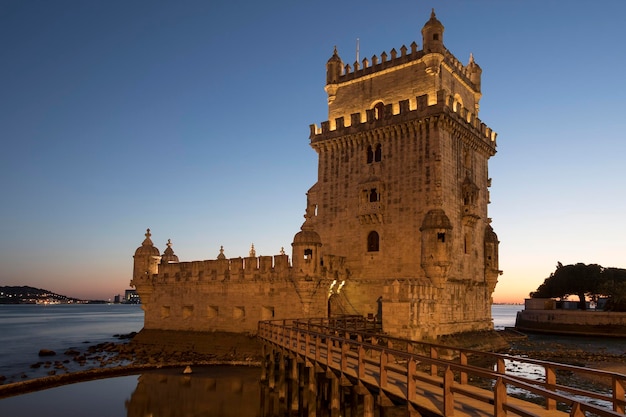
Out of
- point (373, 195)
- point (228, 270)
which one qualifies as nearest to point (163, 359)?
point (228, 270)

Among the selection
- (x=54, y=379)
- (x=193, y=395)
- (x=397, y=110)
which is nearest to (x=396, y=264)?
(x=397, y=110)

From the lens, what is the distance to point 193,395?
24484 mm

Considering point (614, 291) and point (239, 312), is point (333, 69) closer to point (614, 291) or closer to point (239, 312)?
point (239, 312)

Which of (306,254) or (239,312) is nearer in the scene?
(306,254)

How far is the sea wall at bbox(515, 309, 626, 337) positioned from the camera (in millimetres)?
57500

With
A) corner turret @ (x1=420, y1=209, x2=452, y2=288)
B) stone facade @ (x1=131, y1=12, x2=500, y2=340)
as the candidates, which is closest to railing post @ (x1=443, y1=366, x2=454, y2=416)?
stone facade @ (x1=131, y1=12, x2=500, y2=340)

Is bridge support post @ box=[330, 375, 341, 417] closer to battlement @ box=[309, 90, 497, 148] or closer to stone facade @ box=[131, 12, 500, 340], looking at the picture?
stone facade @ box=[131, 12, 500, 340]

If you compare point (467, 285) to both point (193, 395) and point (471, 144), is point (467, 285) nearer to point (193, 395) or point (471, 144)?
point (471, 144)

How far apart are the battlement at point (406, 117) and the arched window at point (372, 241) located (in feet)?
23.4

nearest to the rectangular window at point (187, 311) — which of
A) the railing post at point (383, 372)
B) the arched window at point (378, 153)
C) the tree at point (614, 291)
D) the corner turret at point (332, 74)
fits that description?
the arched window at point (378, 153)

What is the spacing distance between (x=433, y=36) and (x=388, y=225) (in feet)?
41.3

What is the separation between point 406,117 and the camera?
106 ft

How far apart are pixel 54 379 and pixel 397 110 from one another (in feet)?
84.5

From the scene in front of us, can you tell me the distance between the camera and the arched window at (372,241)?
3306 cm
